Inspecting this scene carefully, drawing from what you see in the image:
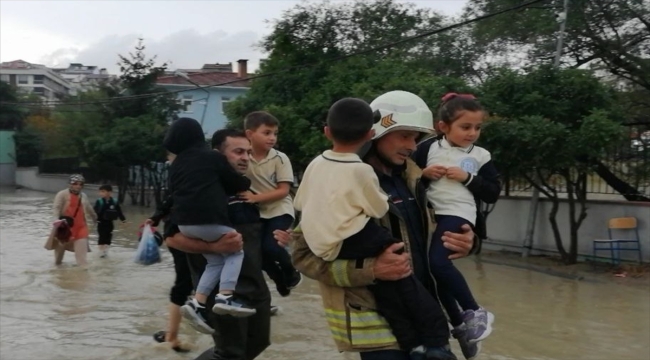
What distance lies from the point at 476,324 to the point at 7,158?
59781mm

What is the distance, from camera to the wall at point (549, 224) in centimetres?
1448

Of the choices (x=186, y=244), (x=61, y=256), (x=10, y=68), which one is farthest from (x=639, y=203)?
(x=10, y=68)

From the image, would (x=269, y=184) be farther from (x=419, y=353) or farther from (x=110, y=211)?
(x=110, y=211)

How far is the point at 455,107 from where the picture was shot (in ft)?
12.5

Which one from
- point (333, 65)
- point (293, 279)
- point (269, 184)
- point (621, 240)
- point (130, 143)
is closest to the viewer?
point (269, 184)

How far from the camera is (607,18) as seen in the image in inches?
653

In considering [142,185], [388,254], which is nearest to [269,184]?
[388,254]

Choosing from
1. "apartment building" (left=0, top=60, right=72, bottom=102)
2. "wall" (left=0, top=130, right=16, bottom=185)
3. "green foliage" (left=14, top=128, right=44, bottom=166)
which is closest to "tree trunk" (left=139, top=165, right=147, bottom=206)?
"green foliage" (left=14, top=128, right=44, bottom=166)

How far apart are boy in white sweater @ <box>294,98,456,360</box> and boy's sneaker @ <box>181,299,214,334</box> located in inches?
93.8

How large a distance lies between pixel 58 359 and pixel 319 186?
4.95m

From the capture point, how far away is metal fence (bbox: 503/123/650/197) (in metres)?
14.7

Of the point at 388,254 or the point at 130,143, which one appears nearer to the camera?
the point at 388,254

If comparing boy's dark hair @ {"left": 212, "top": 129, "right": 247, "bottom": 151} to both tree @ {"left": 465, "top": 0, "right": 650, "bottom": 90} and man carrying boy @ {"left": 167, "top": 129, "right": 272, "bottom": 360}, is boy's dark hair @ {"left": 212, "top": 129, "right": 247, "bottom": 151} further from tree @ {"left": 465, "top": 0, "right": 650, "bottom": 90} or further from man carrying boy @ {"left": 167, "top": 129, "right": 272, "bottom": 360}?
tree @ {"left": 465, "top": 0, "right": 650, "bottom": 90}

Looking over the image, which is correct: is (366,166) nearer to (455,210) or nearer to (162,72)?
(455,210)
